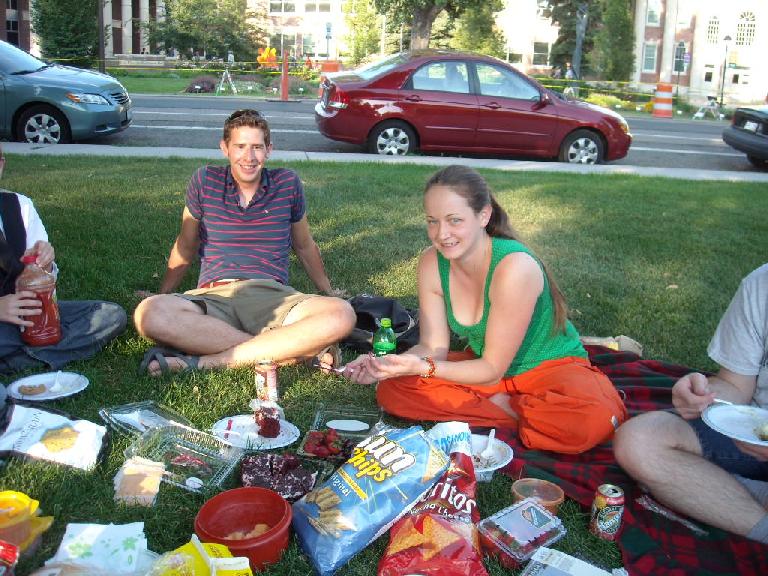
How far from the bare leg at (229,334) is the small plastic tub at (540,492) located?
1384 millimetres

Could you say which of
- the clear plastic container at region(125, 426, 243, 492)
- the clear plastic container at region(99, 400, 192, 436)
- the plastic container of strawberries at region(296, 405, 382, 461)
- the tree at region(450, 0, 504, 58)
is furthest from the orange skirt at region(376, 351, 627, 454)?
the tree at region(450, 0, 504, 58)

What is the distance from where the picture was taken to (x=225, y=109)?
16688 millimetres

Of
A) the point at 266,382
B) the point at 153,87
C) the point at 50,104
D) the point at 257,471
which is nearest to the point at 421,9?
the point at 153,87

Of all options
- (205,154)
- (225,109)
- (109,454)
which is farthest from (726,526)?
(225,109)

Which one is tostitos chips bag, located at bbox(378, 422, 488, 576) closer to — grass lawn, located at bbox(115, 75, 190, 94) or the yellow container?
the yellow container

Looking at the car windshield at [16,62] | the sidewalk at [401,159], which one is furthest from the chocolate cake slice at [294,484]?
the car windshield at [16,62]

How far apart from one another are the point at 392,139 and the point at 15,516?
9308 mm

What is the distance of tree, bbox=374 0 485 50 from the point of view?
27656 millimetres

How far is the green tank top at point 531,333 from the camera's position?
3.42 metres

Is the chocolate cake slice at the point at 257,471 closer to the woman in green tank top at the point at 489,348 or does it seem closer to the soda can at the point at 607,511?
the woman in green tank top at the point at 489,348

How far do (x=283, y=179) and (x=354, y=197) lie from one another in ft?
11.7

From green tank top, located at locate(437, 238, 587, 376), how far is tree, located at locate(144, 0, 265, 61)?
3874 cm

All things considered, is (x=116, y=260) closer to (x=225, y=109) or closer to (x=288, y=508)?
(x=288, y=508)

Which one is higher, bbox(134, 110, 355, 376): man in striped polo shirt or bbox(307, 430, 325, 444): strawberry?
bbox(134, 110, 355, 376): man in striped polo shirt
